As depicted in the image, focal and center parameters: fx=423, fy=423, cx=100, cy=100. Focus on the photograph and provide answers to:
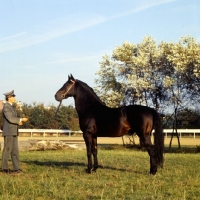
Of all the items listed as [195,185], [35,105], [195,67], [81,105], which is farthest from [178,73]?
[35,105]

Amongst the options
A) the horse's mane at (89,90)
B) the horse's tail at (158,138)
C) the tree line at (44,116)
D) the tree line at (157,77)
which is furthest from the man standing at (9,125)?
the tree line at (44,116)

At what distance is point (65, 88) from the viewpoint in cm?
1344

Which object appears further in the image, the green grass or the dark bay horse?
the dark bay horse

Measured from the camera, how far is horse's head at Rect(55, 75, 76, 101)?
44.0 feet

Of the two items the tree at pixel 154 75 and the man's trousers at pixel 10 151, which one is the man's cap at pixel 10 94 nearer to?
the man's trousers at pixel 10 151

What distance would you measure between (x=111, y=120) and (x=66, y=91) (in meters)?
1.90

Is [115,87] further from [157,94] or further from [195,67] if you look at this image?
[195,67]

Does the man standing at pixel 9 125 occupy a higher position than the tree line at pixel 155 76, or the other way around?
the tree line at pixel 155 76

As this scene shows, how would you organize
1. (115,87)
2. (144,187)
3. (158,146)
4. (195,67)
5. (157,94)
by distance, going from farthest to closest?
(115,87), (157,94), (195,67), (158,146), (144,187)

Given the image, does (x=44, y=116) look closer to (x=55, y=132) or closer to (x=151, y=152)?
(x=55, y=132)

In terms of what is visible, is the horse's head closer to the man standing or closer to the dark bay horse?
the dark bay horse

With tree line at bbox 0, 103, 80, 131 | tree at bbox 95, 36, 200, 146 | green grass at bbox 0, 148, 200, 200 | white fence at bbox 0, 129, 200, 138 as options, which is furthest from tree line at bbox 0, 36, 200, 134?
tree line at bbox 0, 103, 80, 131

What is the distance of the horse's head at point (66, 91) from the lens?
528 inches

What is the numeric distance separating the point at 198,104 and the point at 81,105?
21415 mm
